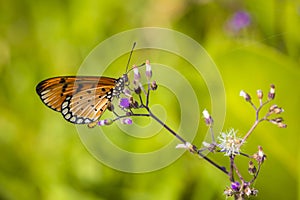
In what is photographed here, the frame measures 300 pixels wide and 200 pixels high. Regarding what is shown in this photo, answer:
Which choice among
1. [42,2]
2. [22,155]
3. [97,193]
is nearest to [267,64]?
[97,193]

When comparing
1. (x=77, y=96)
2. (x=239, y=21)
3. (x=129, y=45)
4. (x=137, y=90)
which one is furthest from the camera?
(x=129, y=45)

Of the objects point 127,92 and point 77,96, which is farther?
point 77,96

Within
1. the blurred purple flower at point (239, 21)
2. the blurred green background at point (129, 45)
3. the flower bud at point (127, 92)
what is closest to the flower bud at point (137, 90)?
the flower bud at point (127, 92)

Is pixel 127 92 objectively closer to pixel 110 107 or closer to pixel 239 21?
pixel 110 107

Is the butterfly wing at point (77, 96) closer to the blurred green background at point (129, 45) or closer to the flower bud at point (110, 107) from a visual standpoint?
the flower bud at point (110, 107)

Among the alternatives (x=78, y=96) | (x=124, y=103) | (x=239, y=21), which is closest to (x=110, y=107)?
(x=124, y=103)

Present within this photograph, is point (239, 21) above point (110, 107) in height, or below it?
above

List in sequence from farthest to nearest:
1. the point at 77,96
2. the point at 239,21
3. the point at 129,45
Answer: the point at 129,45
the point at 239,21
the point at 77,96

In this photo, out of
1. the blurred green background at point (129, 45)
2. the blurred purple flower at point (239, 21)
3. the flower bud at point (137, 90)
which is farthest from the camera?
the blurred purple flower at point (239, 21)

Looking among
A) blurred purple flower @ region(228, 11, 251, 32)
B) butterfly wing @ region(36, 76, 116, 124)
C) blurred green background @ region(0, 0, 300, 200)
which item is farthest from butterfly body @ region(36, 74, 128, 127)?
blurred purple flower @ region(228, 11, 251, 32)
